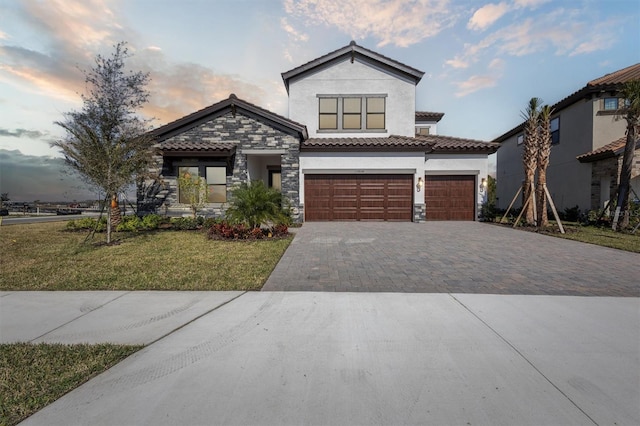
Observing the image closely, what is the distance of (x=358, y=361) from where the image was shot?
2.77 m

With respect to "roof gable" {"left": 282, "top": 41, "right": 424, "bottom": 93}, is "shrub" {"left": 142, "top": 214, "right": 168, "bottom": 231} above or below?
below

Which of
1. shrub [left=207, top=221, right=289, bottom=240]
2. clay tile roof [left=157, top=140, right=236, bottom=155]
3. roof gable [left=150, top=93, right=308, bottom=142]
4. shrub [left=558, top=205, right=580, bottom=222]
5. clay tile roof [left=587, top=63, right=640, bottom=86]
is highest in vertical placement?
clay tile roof [left=587, top=63, right=640, bottom=86]

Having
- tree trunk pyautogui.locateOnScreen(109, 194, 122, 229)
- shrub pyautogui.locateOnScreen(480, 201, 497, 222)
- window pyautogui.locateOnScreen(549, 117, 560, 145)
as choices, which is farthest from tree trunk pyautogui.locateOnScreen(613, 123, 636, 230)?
tree trunk pyautogui.locateOnScreen(109, 194, 122, 229)

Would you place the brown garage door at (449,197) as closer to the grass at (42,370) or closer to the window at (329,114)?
the window at (329,114)

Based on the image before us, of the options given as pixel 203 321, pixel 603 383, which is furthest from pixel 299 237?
pixel 603 383

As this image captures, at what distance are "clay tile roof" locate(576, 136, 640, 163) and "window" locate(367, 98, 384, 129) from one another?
449 inches

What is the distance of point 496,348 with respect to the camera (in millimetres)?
2996

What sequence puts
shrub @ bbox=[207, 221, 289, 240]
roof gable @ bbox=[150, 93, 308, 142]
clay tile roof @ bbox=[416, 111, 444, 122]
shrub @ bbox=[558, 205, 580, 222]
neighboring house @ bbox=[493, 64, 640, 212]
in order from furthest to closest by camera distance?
clay tile roof @ bbox=[416, 111, 444, 122] → shrub @ bbox=[558, 205, 580, 222] → neighboring house @ bbox=[493, 64, 640, 212] → roof gable @ bbox=[150, 93, 308, 142] → shrub @ bbox=[207, 221, 289, 240]

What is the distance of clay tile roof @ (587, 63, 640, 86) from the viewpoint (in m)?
15.4

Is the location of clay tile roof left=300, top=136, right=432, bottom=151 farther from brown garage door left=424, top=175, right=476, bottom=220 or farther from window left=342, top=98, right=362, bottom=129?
brown garage door left=424, top=175, right=476, bottom=220

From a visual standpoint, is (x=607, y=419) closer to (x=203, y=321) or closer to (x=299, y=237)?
(x=203, y=321)

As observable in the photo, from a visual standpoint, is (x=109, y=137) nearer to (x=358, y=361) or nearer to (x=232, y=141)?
(x=232, y=141)

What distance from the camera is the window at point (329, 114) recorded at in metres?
16.8

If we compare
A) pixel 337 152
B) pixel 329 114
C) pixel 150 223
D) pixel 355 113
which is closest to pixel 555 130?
pixel 355 113
